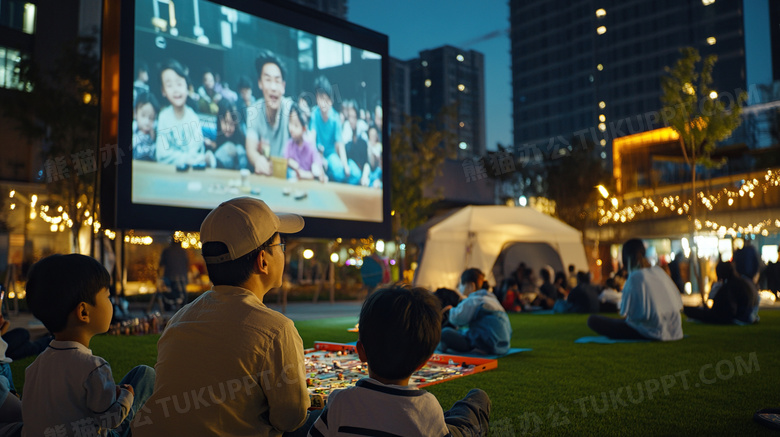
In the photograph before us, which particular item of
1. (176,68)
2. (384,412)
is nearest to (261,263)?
(384,412)

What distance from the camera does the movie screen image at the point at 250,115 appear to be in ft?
26.0

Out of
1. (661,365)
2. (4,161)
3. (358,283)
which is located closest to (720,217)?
(358,283)

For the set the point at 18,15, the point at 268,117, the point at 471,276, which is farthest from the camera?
the point at 18,15

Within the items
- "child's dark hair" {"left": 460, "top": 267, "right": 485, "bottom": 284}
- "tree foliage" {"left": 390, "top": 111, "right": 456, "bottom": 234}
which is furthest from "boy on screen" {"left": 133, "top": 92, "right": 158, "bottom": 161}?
"tree foliage" {"left": 390, "top": 111, "right": 456, "bottom": 234}

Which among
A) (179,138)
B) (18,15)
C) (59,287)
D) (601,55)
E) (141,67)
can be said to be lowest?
(59,287)

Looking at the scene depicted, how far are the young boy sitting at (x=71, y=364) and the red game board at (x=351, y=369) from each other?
209 centimetres

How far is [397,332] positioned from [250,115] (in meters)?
7.57

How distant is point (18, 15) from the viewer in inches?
889

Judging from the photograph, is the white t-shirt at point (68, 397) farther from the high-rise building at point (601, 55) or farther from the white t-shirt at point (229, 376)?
the high-rise building at point (601, 55)

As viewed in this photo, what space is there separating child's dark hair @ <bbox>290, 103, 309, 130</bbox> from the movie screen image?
0.05ft

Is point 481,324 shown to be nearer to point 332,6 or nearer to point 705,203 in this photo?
point 705,203

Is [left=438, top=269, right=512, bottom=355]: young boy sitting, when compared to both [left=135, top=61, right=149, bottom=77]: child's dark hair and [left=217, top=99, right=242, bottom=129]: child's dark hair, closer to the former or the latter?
[left=217, top=99, right=242, bottom=129]: child's dark hair

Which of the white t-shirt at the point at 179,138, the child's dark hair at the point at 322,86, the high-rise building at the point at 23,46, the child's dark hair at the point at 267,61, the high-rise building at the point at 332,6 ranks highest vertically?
the high-rise building at the point at 332,6

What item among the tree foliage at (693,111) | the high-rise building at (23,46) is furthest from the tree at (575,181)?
the high-rise building at (23,46)
